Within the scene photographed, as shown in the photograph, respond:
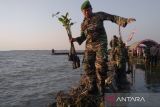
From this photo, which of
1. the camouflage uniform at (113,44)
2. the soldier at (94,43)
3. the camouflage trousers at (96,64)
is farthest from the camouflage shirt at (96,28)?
the camouflage uniform at (113,44)

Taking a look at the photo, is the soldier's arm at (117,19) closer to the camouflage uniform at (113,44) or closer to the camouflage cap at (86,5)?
the camouflage cap at (86,5)

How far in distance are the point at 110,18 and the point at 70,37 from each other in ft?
3.89

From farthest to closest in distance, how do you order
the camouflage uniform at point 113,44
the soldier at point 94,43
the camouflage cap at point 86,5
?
the camouflage uniform at point 113,44, the soldier at point 94,43, the camouflage cap at point 86,5

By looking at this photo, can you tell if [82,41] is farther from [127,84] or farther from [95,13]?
[127,84]

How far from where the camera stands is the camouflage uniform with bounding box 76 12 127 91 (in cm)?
793

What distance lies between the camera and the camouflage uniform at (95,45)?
7.93m

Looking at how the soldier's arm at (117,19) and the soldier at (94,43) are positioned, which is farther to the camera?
the soldier at (94,43)

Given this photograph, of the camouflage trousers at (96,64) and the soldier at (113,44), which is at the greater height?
the soldier at (113,44)

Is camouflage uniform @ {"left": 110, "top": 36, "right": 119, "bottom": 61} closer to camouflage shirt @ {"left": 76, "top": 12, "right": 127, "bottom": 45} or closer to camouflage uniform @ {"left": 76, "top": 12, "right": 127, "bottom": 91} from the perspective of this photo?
camouflage uniform @ {"left": 76, "top": 12, "right": 127, "bottom": 91}

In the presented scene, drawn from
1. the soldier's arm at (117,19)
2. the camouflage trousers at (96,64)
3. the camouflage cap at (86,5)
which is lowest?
the camouflage trousers at (96,64)

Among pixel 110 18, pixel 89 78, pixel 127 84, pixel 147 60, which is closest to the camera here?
pixel 110 18

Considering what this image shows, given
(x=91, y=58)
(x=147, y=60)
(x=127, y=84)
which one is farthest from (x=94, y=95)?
(x=147, y=60)

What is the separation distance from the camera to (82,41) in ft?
27.6

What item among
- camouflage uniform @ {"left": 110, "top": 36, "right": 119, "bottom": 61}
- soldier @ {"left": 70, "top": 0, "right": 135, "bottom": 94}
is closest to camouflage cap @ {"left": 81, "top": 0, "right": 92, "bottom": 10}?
soldier @ {"left": 70, "top": 0, "right": 135, "bottom": 94}
